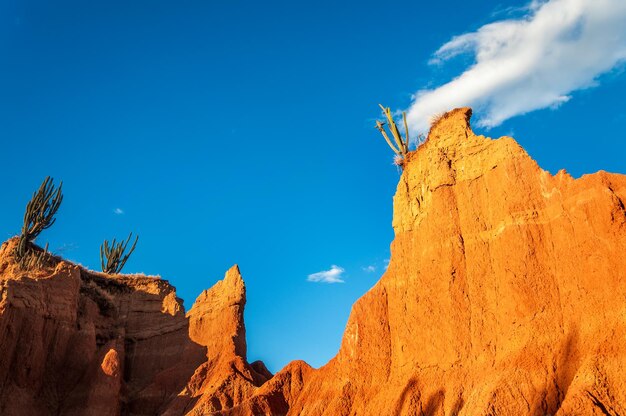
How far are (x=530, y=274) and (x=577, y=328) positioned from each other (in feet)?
9.82

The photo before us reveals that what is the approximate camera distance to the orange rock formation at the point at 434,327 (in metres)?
21.6

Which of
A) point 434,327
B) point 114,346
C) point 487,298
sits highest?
point 114,346

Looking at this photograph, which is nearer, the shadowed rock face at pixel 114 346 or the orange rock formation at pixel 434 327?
the orange rock formation at pixel 434 327

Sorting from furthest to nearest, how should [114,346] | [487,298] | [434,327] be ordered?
[114,346]
[434,327]
[487,298]

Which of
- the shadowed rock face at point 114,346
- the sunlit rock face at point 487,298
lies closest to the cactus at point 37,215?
the shadowed rock face at point 114,346

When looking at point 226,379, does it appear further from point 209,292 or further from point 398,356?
point 398,356

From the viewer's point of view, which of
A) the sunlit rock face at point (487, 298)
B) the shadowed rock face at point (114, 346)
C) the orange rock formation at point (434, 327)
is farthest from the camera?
the shadowed rock face at point (114, 346)

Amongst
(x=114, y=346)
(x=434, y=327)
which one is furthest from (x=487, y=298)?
(x=114, y=346)

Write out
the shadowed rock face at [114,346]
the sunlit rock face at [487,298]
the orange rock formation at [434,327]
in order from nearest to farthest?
1. the sunlit rock face at [487,298]
2. the orange rock formation at [434,327]
3. the shadowed rock face at [114,346]

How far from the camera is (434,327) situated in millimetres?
26891

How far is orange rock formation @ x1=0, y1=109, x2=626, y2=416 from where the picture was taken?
21578mm

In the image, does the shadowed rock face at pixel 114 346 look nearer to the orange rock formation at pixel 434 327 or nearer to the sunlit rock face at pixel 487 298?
the orange rock formation at pixel 434 327

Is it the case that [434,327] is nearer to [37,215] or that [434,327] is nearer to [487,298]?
[487,298]

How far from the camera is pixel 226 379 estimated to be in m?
36.9
